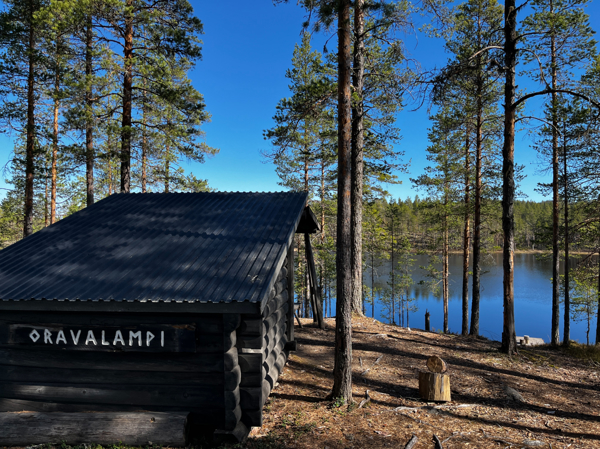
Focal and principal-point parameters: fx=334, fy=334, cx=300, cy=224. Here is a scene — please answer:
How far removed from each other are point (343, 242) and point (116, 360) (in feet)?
14.2

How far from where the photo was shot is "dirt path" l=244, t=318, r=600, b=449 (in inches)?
207

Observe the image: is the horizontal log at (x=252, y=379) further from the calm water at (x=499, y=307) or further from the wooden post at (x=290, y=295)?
the calm water at (x=499, y=307)

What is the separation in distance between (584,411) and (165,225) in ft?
30.6

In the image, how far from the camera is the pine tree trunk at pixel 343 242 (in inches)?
244

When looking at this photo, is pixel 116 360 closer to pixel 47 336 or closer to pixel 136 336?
pixel 136 336

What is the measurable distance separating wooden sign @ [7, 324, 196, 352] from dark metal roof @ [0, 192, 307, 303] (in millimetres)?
614

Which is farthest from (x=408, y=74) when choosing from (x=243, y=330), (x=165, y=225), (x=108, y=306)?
(x=108, y=306)

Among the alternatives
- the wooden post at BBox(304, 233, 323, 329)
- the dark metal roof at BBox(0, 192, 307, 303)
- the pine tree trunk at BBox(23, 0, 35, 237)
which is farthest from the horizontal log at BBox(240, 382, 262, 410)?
the pine tree trunk at BBox(23, 0, 35, 237)

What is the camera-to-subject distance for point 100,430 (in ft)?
16.5

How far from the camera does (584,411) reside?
6.57 meters

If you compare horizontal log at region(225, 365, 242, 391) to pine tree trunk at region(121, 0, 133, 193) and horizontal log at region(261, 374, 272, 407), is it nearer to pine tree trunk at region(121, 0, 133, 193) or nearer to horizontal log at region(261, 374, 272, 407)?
horizontal log at region(261, 374, 272, 407)

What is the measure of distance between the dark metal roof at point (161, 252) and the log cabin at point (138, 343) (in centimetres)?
3

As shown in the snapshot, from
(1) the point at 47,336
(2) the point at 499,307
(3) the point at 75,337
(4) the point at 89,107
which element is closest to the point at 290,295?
(3) the point at 75,337

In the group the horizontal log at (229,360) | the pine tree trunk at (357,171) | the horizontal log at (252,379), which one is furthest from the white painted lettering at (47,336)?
the pine tree trunk at (357,171)
